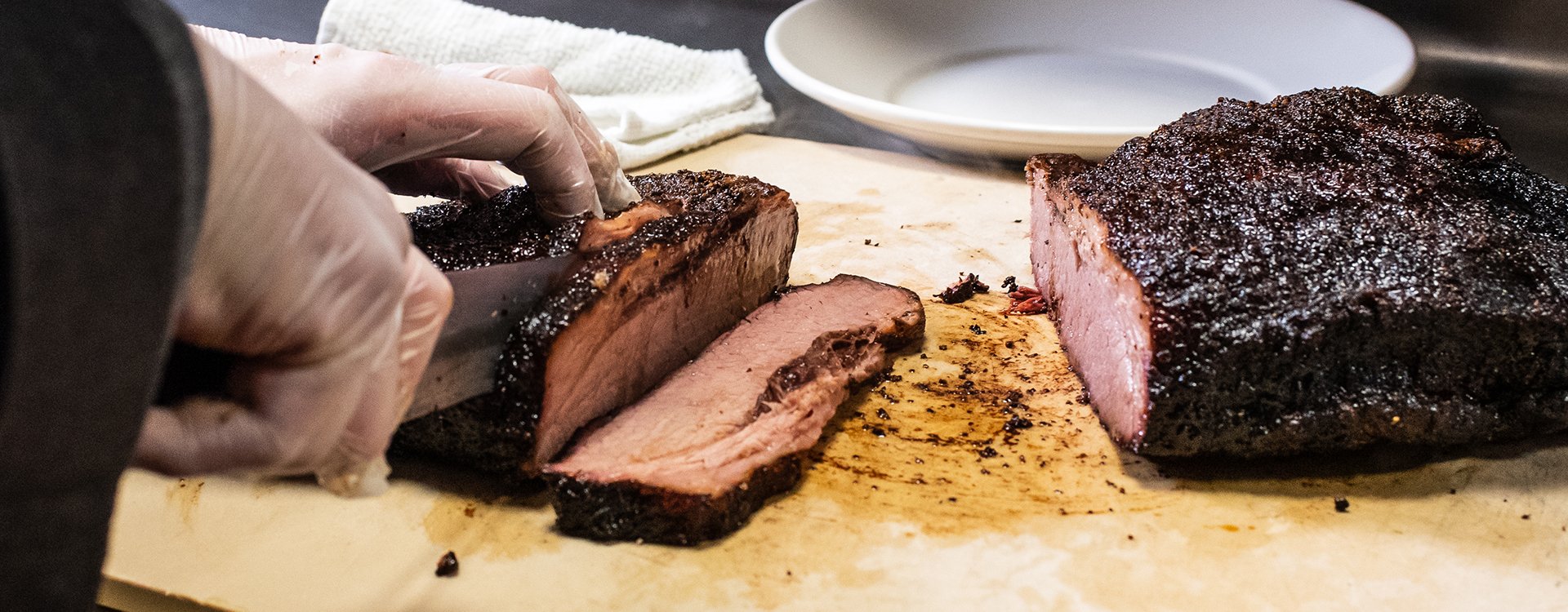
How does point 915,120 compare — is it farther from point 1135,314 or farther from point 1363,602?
point 1363,602

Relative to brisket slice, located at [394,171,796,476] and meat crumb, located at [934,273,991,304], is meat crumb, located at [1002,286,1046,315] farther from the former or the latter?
brisket slice, located at [394,171,796,476]

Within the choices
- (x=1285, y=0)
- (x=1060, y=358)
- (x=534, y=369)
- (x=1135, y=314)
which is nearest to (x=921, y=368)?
(x=1060, y=358)

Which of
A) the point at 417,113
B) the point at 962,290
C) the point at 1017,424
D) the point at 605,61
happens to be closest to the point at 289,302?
the point at 417,113

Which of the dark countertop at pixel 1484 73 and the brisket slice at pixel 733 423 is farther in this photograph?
the dark countertop at pixel 1484 73

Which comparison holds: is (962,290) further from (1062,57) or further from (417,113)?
(1062,57)

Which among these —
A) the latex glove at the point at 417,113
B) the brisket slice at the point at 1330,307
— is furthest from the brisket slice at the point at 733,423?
the brisket slice at the point at 1330,307

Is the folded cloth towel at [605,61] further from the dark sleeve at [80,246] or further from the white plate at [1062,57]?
the dark sleeve at [80,246]

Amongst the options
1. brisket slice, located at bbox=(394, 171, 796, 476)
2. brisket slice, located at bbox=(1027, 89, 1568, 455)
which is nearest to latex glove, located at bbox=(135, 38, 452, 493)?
brisket slice, located at bbox=(394, 171, 796, 476)
